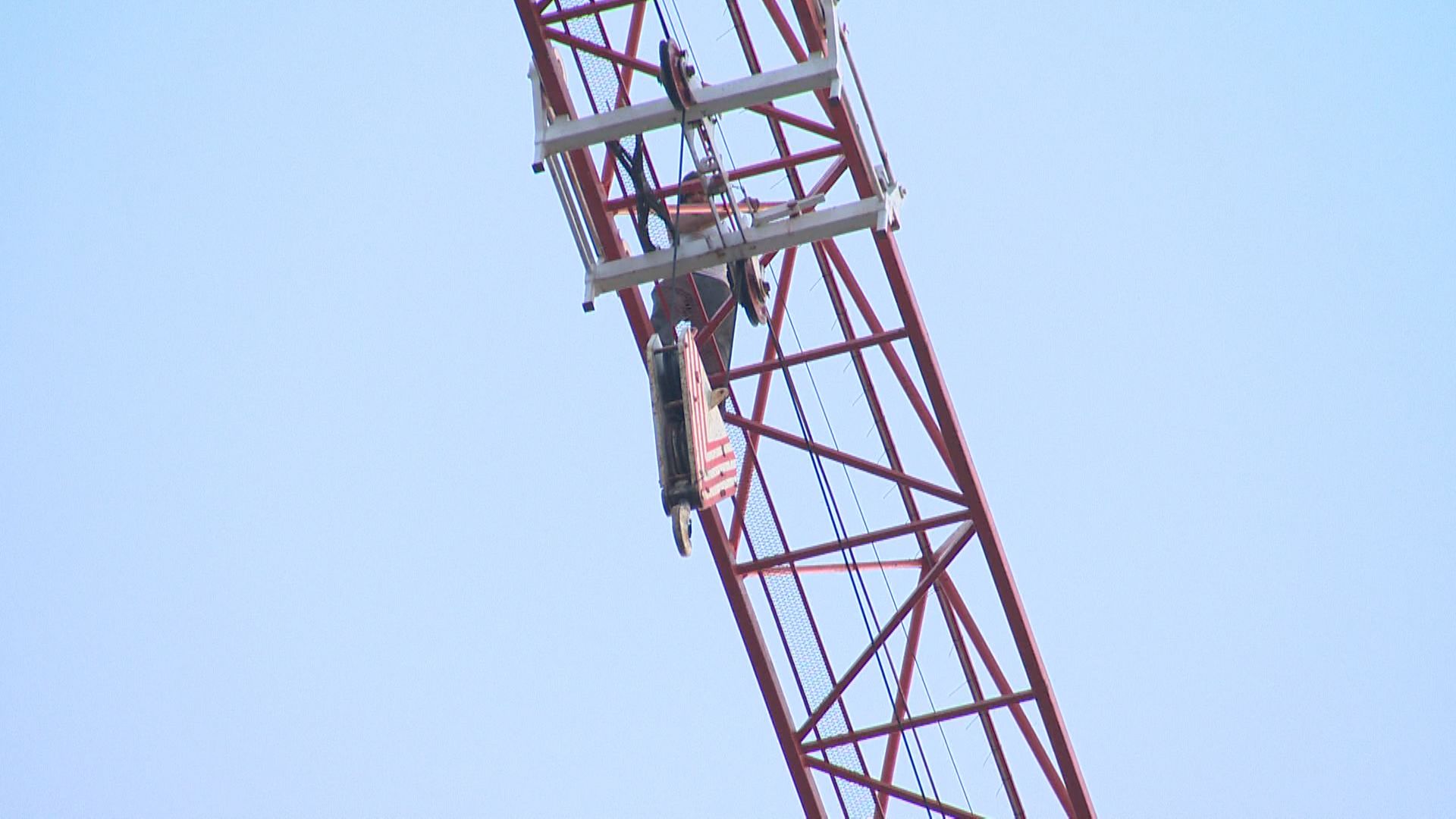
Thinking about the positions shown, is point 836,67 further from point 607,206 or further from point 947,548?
point 947,548

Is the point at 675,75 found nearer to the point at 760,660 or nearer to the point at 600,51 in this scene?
the point at 600,51

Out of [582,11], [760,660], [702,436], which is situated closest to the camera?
[702,436]

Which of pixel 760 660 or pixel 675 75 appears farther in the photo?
pixel 760 660

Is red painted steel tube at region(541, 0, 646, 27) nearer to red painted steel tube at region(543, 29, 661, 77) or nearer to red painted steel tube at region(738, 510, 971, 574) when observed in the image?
red painted steel tube at region(543, 29, 661, 77)

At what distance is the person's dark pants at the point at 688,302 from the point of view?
19.8 m

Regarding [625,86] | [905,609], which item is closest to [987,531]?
[905,609]

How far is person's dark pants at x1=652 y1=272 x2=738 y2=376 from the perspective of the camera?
64.8ft

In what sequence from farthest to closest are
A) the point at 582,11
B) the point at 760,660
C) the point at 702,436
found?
the point at 760,660, the point at 582,11, the point at 702,436

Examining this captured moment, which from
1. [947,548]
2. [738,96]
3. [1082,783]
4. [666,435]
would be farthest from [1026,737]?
[738,96]

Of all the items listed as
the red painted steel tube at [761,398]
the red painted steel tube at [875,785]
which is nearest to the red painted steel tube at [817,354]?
the red painted steel tube at [761,398]

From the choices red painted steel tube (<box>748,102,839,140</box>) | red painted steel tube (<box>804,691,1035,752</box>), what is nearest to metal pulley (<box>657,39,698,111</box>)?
red painted steel tube (<box>748,102,839,140</box>)

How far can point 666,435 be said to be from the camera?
17.9 m

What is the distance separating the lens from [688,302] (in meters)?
19.9

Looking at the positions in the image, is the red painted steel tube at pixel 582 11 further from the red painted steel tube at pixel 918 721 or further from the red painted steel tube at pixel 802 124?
the red painted steel tube at pixel 918 721
